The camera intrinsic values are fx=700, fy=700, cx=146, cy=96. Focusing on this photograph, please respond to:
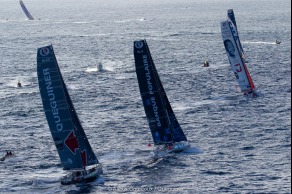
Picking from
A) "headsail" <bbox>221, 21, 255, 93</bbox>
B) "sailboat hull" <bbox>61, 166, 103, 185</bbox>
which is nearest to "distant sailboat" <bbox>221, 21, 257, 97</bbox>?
"headsail" <bbox>221, 21, 255, 93</bbox>

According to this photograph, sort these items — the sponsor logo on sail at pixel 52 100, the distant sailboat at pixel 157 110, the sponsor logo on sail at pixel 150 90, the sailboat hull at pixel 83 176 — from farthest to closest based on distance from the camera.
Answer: the distant sailboat at pixel 157 110
the sponsor logo on sail at pixel 150 90
the sailboat hull at pixel 83 176
the sponsor logo on sail at pixel 52 100

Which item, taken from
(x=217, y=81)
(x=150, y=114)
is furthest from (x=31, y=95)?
(x=150, y=114)

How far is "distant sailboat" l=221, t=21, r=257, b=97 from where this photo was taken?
106 metres

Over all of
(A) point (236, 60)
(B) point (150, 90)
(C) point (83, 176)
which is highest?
(B) point (150, 90)

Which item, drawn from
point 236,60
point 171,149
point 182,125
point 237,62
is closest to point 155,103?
point 171,149

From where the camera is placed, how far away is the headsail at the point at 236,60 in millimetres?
105812

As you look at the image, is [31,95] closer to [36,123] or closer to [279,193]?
[36,123]

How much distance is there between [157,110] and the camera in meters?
74.6

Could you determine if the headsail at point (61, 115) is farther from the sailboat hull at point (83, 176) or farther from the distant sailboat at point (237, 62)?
the distant sailboat at point (237, 62)

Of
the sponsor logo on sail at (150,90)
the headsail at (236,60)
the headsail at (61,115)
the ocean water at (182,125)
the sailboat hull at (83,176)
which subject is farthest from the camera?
the headsail at (236,60)

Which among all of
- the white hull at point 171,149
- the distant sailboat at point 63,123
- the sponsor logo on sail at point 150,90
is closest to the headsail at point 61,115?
the distant sailboat at point 63,123

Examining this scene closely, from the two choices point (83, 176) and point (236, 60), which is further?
point (236, 60)

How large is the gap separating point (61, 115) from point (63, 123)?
83cm

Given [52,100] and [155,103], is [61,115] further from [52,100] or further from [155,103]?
[155,103]
